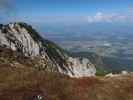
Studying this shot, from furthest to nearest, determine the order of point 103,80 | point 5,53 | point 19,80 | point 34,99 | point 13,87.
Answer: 1. point 5,53
2. point 103,80
3. point 19,80
4. point 13,87
5. point 34,99

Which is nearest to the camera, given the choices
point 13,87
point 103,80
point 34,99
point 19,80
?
point 34,99

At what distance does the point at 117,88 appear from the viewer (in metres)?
72.3

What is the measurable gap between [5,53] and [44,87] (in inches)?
5012

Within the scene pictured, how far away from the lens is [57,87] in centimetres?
6925

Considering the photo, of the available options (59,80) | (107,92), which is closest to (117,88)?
(107,92)

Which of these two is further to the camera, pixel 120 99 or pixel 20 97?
pixel 120 99

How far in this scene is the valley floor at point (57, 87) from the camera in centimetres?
6323

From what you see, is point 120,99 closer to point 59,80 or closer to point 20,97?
point 59,80

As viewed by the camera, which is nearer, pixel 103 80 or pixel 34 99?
pixel 34 99

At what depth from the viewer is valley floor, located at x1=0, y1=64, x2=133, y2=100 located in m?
63.2

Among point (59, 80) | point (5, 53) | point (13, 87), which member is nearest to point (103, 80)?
point (59, 80)

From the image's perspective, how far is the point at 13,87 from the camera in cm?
6850

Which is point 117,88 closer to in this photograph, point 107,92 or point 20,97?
point 107,92

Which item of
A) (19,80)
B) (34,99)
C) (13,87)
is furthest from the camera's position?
(19,80)
